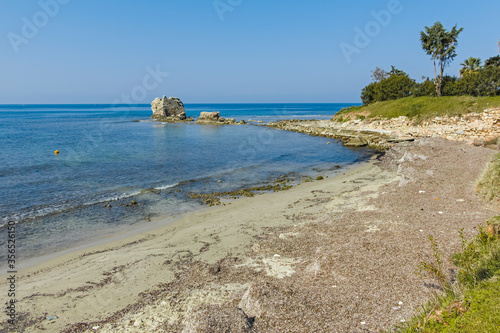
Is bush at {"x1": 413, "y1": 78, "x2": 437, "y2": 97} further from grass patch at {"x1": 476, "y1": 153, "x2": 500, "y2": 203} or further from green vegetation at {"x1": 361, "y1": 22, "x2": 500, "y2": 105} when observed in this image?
grass patch at {"x1": 476, "y1": 153, "x2": 500, "y2": 203}

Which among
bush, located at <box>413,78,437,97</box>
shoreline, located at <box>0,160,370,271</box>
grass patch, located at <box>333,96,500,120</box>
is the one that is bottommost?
shoreline, located at <box>0,160,370,271</box>

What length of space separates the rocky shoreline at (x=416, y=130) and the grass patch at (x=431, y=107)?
116cm

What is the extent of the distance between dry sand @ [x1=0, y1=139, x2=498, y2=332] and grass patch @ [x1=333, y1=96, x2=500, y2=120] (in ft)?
106

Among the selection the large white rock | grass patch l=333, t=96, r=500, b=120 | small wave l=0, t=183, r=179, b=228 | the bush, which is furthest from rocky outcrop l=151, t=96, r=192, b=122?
small wave l=0, t=183, r=179, b=228

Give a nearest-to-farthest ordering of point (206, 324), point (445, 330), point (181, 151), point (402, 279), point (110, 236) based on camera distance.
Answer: point (445, 330) < point (206, 324) < point (402, 279) < point (110, 236) < point (181, 151)

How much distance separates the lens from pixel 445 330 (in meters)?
5.23

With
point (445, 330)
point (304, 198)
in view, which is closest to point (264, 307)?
point (445, 330)

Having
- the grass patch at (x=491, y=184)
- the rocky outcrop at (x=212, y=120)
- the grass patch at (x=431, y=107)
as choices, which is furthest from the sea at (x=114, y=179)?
the rocky outcrop at (x=212, y=120)

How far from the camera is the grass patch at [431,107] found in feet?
139

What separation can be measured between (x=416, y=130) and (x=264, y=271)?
46.4 m

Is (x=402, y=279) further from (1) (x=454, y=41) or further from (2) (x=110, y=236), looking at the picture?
(1) (x=454, y=41)

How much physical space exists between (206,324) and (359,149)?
40811mm

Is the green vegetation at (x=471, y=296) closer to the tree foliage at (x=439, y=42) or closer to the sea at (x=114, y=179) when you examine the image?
the sea at (x=114, y=179)

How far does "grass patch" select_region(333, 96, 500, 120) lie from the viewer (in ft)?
139
